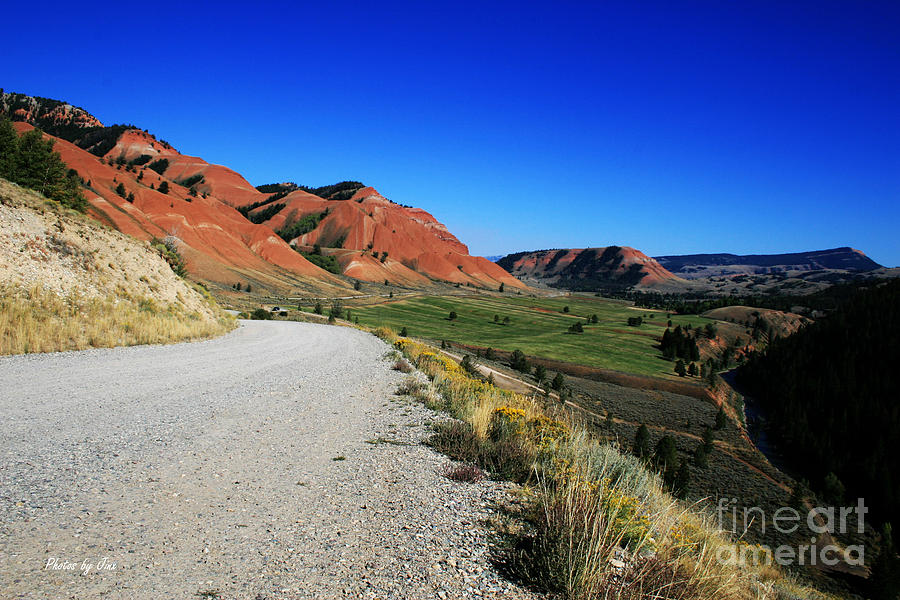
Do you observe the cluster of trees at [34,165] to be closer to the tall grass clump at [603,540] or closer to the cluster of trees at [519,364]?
the tall grass clump at [603,540]

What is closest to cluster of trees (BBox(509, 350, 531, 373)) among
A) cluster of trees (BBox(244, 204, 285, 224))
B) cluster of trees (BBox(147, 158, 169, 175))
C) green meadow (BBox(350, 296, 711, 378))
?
green meadow (BBox(350, 296, 711, 378))

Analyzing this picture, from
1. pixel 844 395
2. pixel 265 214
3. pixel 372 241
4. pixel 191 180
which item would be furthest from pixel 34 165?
pixel 191 180

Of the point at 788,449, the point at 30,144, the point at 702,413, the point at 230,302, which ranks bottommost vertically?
the point at 788,449

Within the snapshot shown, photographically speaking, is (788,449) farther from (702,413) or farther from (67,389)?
(67,389)

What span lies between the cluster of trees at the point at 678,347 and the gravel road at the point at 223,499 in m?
90.9

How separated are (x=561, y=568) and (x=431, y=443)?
3.68 meters

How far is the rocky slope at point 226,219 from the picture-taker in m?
76.0

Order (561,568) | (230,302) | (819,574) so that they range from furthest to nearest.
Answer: (230,302)
(819,574)
(561,568)

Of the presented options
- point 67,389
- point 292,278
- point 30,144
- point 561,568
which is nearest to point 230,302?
point 30,144

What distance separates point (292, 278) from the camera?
93375mm

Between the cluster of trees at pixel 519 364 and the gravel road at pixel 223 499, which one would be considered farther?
the cluster of trees at pixel 519 364

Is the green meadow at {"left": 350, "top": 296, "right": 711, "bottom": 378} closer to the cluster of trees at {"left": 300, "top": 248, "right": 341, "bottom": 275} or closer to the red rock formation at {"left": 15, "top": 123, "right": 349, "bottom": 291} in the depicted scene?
the red rock formation at {"left": 15, "top": 123, "right": 349, "bottom": 291}

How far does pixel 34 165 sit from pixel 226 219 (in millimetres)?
81288

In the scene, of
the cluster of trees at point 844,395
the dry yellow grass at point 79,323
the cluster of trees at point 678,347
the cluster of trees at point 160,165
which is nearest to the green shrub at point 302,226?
the cluster of trees at point 160,165
